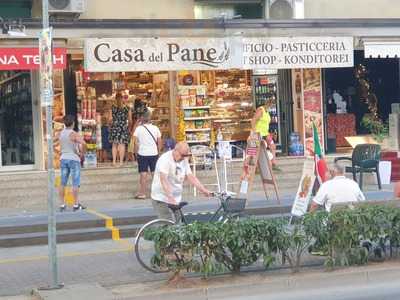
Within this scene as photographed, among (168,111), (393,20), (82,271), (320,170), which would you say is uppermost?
(393,20)

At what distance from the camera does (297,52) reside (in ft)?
58.3

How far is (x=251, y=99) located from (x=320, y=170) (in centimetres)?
758

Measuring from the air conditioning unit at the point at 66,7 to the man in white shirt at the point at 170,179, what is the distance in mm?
7517

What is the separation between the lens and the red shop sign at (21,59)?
1570cm

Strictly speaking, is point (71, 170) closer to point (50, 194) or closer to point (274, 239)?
point (50, 194)

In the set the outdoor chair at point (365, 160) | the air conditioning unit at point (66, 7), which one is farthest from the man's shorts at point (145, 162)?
the outdoor chair at point (365, 160)

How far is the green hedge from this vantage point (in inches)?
356

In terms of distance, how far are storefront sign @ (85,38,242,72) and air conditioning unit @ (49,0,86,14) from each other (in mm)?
1070

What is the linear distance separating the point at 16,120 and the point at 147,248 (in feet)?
29.4

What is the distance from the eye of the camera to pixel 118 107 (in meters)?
19.3

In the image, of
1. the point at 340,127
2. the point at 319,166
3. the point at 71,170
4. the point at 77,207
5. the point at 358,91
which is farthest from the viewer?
the point at 358,91

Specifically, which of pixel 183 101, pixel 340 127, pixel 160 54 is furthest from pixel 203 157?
pixel 340 127

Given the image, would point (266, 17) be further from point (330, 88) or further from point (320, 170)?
point (320, 170)

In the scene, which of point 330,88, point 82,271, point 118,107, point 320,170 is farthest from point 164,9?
point 82,271
